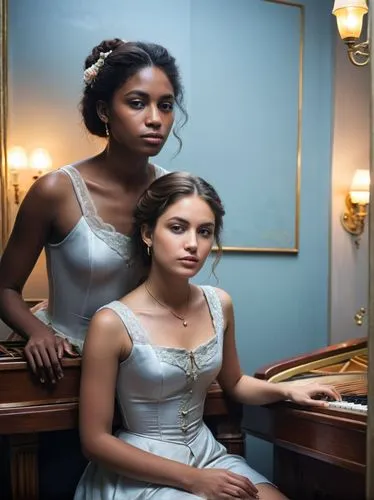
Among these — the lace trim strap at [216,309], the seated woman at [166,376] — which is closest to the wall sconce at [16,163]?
the seated woman at [166,376]

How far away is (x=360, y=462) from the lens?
157cm

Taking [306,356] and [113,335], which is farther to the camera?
[306,356]

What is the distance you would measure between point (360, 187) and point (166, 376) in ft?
3.51

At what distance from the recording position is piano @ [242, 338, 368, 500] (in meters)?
1.62

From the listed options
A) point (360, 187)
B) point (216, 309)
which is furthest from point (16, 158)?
point (360, 187)

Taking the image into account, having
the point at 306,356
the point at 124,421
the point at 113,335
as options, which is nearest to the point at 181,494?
the point at 124,421

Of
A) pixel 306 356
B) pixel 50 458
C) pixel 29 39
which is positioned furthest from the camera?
pixel 29 39

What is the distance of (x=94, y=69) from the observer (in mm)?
1923

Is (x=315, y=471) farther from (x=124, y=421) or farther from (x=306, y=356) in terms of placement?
(x=124, y=421)

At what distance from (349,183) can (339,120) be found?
0.81ft

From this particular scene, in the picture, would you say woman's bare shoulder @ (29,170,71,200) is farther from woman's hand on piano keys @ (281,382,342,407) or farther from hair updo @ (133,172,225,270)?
woman's hand on piano keys @ (281,382,342,407)

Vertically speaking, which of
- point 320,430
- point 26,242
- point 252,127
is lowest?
point 320,430

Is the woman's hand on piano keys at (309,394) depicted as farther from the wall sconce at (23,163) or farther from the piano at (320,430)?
the wall sconce at (23,163)

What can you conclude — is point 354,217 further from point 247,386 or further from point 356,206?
point 247,386
